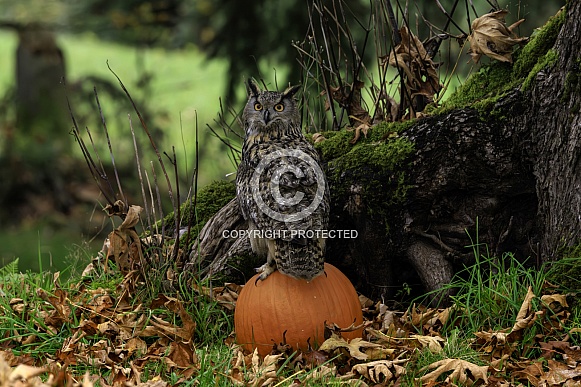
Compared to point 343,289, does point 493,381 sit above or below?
below

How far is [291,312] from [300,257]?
373mm

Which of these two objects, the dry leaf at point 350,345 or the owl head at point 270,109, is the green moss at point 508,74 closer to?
the owl head at point 270,109

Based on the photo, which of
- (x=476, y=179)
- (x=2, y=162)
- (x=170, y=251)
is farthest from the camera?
(x=2, y=162)

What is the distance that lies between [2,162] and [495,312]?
8.82m

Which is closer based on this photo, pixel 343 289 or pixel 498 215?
pixel 343 289

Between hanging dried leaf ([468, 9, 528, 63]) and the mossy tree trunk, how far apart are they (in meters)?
A: 0.15

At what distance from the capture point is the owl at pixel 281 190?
4523mm

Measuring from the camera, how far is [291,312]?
15.0 ft

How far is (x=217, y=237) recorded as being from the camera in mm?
5699

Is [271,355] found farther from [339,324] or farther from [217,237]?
[217,237]

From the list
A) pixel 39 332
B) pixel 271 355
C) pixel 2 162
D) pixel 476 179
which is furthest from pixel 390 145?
pixel 2 162

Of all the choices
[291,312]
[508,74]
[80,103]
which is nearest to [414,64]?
[508,74]

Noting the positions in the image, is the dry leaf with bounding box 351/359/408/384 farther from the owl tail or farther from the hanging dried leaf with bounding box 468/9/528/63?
the hanging dried leaf with bounding box 468/9/528/63

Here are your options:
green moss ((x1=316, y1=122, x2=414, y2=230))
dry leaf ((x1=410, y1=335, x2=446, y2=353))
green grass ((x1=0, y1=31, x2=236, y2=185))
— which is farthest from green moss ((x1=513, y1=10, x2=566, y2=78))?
green grass ((x1=0, y1=31, x2=236, y2=185))
